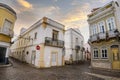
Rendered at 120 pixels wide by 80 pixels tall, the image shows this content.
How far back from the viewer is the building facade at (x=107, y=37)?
41.4 feet

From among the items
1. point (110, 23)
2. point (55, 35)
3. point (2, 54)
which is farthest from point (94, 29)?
point (2, 54)

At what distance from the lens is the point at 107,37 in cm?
1322

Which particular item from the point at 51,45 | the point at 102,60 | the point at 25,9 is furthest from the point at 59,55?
the point at 25,9

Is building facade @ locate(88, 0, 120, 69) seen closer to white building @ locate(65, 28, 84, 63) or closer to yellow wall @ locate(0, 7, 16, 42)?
white building @ locate(65, 28, 84, 63)

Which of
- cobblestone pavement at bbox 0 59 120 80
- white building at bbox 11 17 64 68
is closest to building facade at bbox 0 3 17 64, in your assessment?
white building at bbox 11 17 64 68

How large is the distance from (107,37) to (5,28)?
49.8 ft

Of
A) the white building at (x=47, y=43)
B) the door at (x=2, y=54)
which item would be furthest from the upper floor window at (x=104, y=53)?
the door at (x=2, y=54)

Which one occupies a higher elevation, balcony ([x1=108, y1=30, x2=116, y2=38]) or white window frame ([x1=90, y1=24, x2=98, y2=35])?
white window frame ([x1=90, y1=24, x2=98, y2=35])

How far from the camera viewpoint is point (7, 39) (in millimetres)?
14570

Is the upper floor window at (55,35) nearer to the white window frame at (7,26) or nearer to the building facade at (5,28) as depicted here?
the building facade at (5,28)

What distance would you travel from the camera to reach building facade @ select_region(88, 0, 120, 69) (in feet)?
41.4

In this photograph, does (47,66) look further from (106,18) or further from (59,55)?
(106,18)

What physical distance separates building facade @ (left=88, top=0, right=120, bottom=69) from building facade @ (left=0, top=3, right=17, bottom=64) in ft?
44.3

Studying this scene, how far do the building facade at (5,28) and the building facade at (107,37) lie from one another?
13.5 metres
